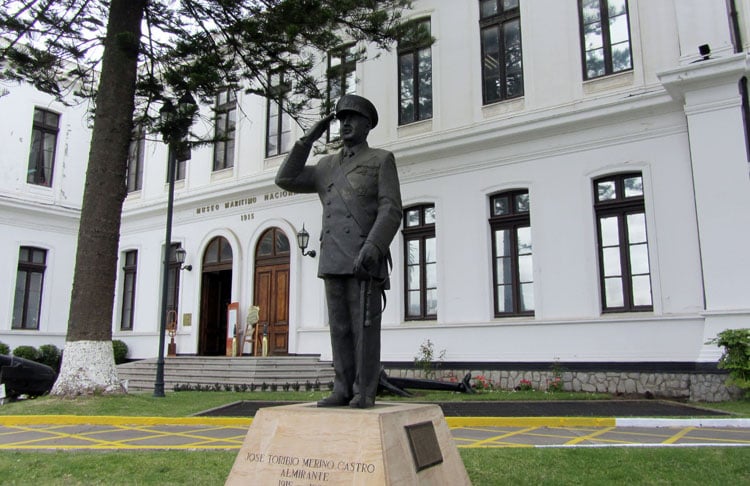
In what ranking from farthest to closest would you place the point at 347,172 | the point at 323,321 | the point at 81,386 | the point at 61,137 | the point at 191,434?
the point at 61,137 < the point at 323,321 < the point at 81,386 < the point at 191,434 < the point at 347,172

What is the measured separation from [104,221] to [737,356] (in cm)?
1096

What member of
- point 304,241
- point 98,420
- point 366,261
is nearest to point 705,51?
point 304,241

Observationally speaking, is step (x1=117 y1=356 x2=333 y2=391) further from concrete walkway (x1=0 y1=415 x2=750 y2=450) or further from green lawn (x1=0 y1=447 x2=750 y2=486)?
green lawn (x1=0 y1=447 x2=750 y2=486)

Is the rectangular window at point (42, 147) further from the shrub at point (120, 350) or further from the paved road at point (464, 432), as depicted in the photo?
the paved road at point (464, 432)

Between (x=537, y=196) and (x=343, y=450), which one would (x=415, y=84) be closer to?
(x=537, y=196)

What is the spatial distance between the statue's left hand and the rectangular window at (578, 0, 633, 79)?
431 inches

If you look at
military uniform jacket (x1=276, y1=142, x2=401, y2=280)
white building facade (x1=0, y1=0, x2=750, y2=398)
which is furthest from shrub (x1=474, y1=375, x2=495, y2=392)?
military uniform jacket (x1=276, y1=142, x2=401, y2=280)

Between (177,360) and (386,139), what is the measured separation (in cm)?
835

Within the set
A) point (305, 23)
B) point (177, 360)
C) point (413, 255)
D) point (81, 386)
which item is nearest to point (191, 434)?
point (81, 386)

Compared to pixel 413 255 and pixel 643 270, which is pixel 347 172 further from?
pixel 413 255

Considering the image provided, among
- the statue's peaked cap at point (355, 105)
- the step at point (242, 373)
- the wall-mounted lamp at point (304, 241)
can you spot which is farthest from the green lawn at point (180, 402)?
the statue's peaked cap at point (355, 105)

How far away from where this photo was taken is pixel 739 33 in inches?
473

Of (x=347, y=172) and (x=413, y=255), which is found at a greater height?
(x=413, y=255)

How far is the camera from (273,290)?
18.0 meters
